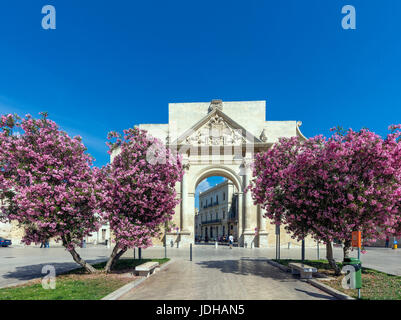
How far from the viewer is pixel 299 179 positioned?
10.7 m

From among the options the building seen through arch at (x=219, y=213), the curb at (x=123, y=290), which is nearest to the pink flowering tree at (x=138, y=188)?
the curb at (x=123, y=290)

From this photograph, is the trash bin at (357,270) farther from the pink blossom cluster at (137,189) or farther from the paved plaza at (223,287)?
the pink blossom cluster at (137,189)

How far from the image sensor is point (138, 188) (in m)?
10.8

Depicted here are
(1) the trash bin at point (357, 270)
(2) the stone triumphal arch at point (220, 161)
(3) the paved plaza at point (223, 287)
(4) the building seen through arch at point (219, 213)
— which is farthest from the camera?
(4) the building seen through arch at point (219, 213)

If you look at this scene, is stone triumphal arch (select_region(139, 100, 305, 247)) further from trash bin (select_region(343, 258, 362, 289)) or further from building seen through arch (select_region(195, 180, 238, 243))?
trash bin (select_region(343, 258, 362, 289))

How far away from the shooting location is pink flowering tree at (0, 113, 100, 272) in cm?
988

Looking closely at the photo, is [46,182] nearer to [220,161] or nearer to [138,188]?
[138,188]

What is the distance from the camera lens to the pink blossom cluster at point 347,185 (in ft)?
31.6

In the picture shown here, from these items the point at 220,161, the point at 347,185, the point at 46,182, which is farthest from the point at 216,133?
the point at 46,182

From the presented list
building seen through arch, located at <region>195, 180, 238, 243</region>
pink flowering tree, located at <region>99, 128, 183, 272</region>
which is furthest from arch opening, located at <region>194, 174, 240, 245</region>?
pink flowering tree, located at <region>99, 128, 183, 272</region>

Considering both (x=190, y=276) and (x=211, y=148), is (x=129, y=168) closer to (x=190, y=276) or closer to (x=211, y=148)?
(x=190, y=276)

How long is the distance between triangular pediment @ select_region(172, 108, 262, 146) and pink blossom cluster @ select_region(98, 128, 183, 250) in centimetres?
2057

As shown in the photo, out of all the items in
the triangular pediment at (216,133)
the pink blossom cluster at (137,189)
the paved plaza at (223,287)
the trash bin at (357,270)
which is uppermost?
the triangular pediment at (216,133)
